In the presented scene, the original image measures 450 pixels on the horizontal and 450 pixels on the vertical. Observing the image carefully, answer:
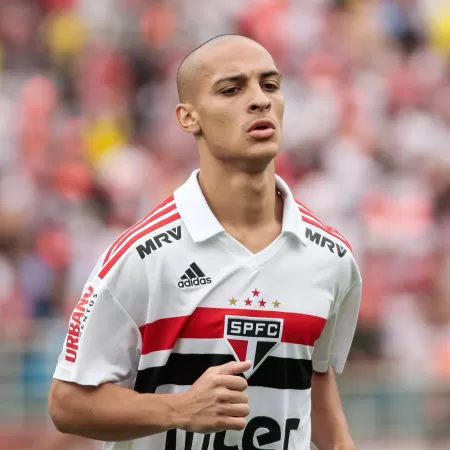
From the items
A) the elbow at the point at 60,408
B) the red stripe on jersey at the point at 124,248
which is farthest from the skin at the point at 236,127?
the elbow at the point at 60,408

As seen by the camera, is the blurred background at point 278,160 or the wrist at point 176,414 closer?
the wrist at point 176,414

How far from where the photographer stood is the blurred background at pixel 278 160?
9500 millimetres

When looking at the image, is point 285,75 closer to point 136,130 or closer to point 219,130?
point 136,130

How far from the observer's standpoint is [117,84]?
12.7 m

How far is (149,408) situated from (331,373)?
1120 mm

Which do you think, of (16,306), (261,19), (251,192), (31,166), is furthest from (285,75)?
(251,192)

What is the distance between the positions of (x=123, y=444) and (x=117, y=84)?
791cm

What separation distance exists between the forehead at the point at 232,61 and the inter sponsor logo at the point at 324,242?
0.69 metres

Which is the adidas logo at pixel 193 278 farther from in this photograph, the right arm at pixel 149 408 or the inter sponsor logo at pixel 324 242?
the inter sponsor logo at pixel 324 242

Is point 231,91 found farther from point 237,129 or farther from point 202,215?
point 202,215

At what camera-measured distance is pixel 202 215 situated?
5.04 m

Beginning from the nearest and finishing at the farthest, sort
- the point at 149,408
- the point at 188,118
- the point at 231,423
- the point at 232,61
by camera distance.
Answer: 1. the point at 231,423
2. the point at 149,408
3. the point at 232,61
4. the point at 188,118

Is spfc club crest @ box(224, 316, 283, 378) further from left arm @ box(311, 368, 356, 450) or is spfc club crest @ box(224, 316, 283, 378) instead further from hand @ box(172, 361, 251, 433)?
left arm @ box(311, 368, 356, 450)

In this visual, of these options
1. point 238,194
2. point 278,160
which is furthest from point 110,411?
point 278,160
